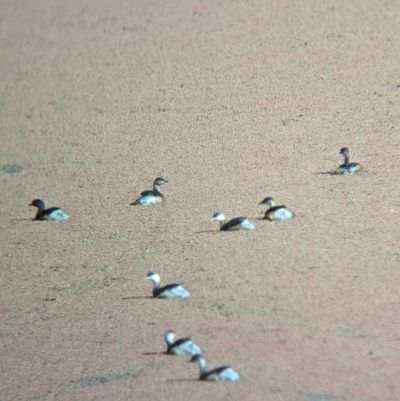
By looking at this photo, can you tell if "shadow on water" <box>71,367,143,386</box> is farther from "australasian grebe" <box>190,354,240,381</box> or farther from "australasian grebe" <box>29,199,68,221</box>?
"australasian grebe" <box>29,199,68,221</box>

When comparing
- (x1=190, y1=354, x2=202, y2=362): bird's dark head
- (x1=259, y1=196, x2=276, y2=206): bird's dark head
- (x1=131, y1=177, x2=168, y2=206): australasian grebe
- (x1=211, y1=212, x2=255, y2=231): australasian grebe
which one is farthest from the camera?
(x1=131, y1=177, x2=168, y2=206): australasian grebe

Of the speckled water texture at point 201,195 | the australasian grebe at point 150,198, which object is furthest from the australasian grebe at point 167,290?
the australasian grebe at point 150,198

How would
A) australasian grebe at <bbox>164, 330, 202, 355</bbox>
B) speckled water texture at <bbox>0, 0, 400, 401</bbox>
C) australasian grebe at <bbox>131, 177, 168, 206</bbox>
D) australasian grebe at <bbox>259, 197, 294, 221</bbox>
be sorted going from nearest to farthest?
australasian grebe at <bbox>164, 330, 202, 355</bbox> → speckled water texture at <bbox>0, 0, 400, 401</bbox> → australasian grebe at <bbox>259, 197, 294, 221</bbox> → australasian grebe at <bbox>131, 177, 168, 206</bbox>

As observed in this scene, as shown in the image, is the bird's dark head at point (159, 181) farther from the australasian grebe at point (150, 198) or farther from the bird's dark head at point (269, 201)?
the bird's dark head at point (269, 201)

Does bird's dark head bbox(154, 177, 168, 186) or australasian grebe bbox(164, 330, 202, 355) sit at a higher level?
bird's dark head bbox(154, 177, 168, 186)

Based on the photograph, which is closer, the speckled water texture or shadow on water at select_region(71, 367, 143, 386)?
shadow on water at select_region(71, 367, 143, 386)

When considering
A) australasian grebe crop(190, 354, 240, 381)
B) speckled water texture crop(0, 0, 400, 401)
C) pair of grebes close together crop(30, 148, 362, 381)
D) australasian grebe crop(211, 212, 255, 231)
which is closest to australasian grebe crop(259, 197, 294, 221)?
pair of grebes close together crop(30, 148, 362, 381)

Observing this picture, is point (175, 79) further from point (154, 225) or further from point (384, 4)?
point (154, 225)

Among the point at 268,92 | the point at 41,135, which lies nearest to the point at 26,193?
the point at 41,135
